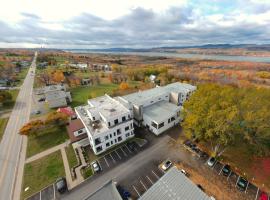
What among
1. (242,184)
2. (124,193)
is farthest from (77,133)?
(242,184)

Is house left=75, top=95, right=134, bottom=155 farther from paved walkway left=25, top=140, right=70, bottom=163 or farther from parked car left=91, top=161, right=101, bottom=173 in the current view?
paved walkway left=25, top=140, right=70, bottom=163

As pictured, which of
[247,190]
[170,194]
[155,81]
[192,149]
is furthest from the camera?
[155,81]

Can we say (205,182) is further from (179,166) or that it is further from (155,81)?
(155,81)

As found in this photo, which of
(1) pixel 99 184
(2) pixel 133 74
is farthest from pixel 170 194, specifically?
(2) pixel 133 74

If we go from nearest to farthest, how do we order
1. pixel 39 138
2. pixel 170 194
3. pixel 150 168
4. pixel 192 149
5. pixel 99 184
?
pixel 170 194 < pixel 99 184 < pixel 150 168 < pixel 192 149 < pixel 39 138

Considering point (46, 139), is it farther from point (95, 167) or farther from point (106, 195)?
point (106, 195)

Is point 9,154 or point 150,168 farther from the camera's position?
point 9,154

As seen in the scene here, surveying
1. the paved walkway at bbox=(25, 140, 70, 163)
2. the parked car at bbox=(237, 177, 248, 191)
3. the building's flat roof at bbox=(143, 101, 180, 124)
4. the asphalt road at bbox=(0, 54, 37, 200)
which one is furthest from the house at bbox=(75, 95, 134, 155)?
the parked car at bbox=(237, 177, 248, 191)
